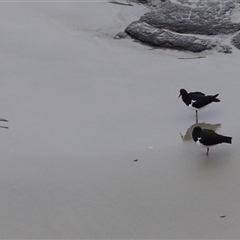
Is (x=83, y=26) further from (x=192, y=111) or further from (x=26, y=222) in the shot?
(x=26, y=222)

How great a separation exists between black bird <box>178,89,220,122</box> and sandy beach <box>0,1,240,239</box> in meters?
0.17

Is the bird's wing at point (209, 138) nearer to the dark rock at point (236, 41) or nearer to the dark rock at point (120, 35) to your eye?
the dark rock at point (236, 41)

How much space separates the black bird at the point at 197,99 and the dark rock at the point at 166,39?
4.67 feet


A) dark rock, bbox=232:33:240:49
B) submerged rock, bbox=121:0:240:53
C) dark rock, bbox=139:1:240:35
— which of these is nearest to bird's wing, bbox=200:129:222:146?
submerged rock, bbox=121:0:240:53

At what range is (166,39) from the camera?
22.3ft


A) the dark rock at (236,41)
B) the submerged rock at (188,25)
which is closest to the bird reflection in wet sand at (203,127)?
the submerged rock at (188,25)

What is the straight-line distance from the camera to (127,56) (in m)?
6.57

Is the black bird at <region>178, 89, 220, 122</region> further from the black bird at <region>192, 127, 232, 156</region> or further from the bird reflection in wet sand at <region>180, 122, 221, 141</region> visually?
the black bird at <region>192, 127, 232, 156</region>

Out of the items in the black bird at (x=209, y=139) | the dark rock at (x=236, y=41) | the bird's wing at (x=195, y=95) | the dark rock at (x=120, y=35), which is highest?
the dark rock at (x=236, y=41)

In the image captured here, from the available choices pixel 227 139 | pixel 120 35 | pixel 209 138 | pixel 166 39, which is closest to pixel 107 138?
pixel 209 138

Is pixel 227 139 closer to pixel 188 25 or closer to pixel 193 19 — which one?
pixel 188 25

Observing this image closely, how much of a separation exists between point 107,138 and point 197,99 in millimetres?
999

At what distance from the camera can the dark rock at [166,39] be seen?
263 inches

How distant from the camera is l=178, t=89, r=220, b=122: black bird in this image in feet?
17.0
